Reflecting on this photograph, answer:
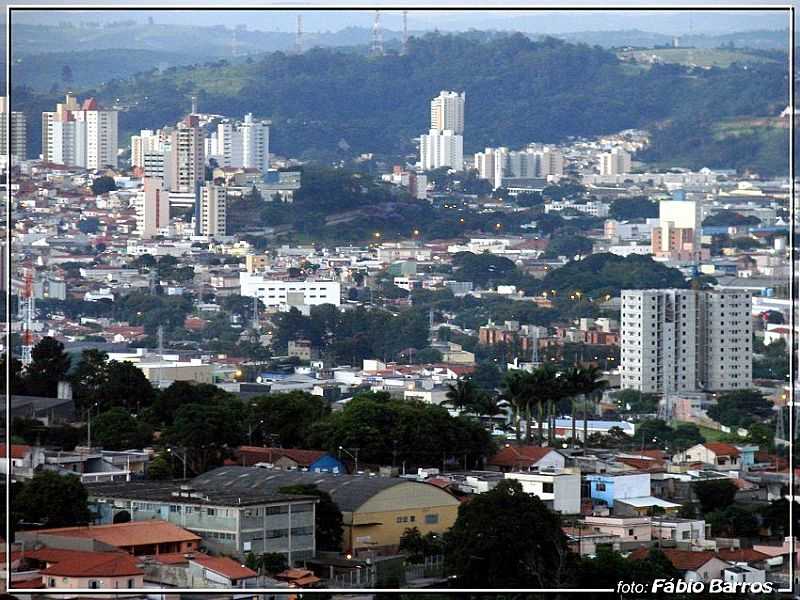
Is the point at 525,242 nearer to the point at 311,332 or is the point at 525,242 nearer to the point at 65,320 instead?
the point at 311,332

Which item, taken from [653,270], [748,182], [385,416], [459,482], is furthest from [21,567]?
[748,182]

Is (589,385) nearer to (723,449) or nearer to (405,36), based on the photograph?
(723,449)

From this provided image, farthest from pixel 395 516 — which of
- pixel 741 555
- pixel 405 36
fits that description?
pixel 405 36

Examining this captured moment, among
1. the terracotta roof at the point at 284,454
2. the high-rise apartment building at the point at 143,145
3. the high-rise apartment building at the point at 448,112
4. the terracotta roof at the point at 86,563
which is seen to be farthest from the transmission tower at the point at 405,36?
the terracotta roof at the point at 86,563

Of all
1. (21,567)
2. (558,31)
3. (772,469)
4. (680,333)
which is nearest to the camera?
(21,567)

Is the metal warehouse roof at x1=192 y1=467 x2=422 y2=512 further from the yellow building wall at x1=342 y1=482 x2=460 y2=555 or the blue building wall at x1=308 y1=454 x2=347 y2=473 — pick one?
the blue building wall at x1=308 y1=454 x2=347 y2=473

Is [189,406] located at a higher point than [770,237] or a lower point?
lower

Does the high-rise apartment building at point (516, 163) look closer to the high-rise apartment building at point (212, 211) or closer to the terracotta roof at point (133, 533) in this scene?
the high-rise apartment building at point (212, 211)
